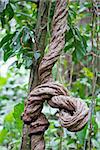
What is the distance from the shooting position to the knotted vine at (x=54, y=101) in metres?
0.49

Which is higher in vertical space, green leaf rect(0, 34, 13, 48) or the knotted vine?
green leaf rect(0, 34, 13, 48)

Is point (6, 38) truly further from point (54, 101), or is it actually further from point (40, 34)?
point (54, 101)

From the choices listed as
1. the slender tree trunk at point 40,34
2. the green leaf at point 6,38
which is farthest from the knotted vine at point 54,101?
the green leaf at point 6,38

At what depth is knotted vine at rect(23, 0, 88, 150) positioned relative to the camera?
0.49m

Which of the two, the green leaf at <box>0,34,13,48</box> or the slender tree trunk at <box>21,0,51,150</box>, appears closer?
the slender tree trunk at <box>21,0,51,150</box>

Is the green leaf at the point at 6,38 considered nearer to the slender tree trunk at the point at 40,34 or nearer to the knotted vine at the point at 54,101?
the slender tree trunk at the point at 40,34

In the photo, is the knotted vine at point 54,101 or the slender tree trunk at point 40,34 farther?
the slender tree trunk at point 40,34

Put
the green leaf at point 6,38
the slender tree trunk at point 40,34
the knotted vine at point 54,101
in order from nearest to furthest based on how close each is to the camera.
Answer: the knotted vine at point 54,101, the slender tree trunk at point 40,34, the green leaf at point 6,38

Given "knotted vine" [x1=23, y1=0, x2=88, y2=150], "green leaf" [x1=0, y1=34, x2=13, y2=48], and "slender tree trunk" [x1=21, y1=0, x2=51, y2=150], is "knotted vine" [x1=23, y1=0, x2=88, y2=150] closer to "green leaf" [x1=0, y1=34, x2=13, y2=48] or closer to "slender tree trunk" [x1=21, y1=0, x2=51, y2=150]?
"slender tree trunk" [x1=21, y1=0, x2=51, y2=150]

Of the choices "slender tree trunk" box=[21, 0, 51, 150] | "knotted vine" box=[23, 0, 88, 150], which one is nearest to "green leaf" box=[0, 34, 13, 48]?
"slender tree trunk" box=[21, 0, 51, 150]

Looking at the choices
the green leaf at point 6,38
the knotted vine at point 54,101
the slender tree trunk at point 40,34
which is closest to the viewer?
the knotted vine at point 54,101

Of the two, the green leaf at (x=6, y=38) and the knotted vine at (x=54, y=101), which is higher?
the green leaf at (x=6, y=38)

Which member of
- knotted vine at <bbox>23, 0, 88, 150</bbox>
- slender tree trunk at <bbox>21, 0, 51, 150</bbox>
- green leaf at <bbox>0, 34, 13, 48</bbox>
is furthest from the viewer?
green leaf at <bbox>0, 34, 13, 48</bbox>

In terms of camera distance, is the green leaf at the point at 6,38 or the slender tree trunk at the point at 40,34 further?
the green leaf at the point at 6,38
